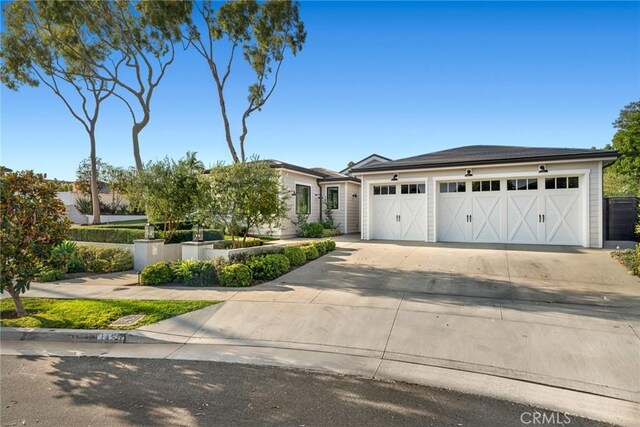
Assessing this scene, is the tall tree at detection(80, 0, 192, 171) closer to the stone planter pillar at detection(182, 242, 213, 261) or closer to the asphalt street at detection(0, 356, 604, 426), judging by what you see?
the stone planter pillar at detection(182, 242, 213, 261)

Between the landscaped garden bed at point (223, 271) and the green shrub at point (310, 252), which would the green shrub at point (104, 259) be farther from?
the green shrub at point (310, 252)

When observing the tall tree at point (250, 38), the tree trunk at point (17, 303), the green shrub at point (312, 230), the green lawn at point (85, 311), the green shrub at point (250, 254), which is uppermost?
the tall tree at point (250, 38)

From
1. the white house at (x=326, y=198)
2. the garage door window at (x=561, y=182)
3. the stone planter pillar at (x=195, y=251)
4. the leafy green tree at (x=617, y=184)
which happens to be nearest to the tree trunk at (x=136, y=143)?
the white house at (x=326, y=198)

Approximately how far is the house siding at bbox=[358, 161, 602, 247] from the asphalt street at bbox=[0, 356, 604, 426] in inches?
450

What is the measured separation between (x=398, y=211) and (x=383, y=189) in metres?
1.21

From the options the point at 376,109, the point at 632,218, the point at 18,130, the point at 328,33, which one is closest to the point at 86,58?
the point at 18,130

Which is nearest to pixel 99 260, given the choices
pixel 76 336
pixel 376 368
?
pixel 76 336

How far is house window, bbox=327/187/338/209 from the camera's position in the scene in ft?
63.7

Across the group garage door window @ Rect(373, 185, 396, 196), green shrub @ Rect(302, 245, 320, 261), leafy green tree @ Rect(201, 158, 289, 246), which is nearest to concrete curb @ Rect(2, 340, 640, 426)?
leafy green tree @ Rect(201, 158, 289, 246)

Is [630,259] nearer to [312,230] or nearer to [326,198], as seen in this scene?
[312,230]

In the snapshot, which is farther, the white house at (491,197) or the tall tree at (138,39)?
the tall tree at (138,39)

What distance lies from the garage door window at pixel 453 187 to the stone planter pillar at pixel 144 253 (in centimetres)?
1097

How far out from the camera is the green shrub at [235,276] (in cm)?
755

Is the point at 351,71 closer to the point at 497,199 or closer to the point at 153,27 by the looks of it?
the point at 497,199
